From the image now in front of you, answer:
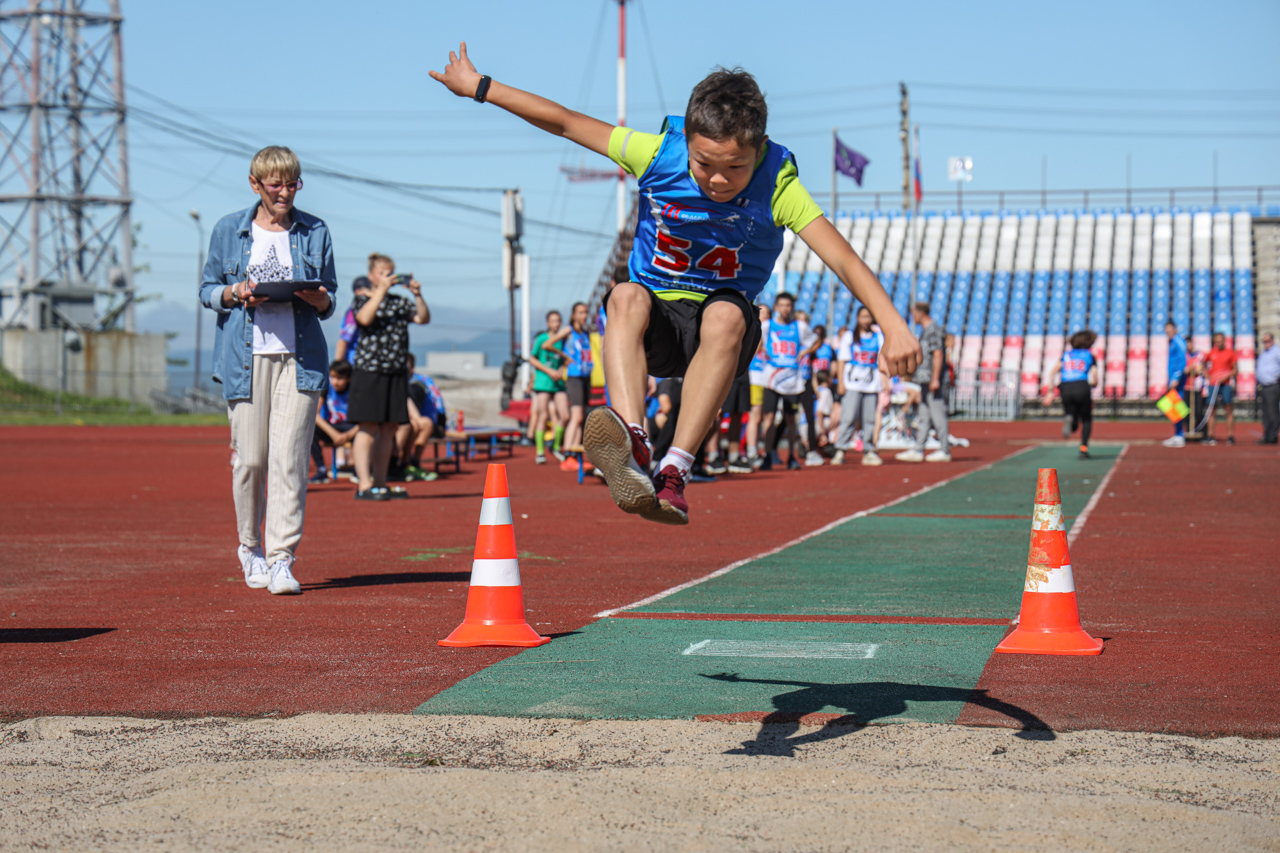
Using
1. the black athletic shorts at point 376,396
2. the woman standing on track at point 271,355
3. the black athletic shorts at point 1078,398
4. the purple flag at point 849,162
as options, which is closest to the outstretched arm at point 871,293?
the woman standing on track at point 271,355

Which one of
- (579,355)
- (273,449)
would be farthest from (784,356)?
(273,449)

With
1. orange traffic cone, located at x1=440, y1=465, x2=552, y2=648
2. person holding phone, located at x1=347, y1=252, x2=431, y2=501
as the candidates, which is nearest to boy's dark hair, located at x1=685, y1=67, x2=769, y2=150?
orange traffic cone, located at x1=440, y1=465, x2=552, y2=648

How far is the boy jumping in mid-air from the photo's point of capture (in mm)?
A: 4480

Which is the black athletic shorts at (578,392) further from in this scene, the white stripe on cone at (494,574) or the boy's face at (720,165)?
the boy's face at (720,165)

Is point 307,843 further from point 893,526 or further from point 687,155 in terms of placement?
point 893,526

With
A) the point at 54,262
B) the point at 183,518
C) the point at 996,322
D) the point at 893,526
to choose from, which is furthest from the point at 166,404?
the point at 893,526

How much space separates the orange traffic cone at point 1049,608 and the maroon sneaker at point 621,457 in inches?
66.2

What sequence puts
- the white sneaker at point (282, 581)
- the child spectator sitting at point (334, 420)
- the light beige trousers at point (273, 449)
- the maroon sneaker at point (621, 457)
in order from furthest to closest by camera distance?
the child spectator sitting at point (334, 420) < the light beige trousers at point (273, 449) < the white sneaker at point (282, 581) < the maroon sneaker at point (621, 457)

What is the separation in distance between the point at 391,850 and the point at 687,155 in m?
2.61

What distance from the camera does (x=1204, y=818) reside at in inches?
128

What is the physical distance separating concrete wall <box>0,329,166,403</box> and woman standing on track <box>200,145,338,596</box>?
35.5m

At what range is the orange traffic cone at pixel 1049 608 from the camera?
5215 mm

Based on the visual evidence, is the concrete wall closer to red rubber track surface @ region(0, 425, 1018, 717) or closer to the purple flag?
the purple flag

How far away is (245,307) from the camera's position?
6.81 m
